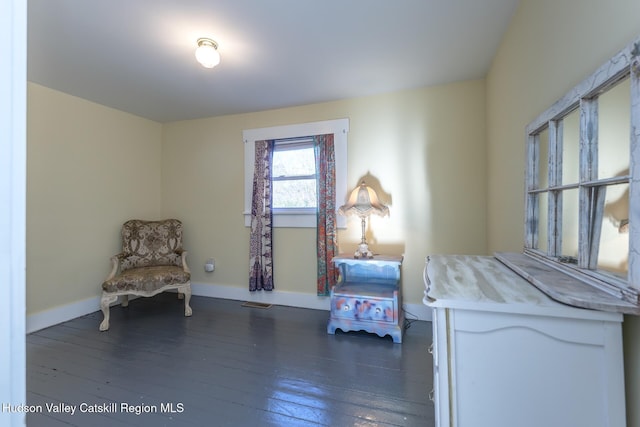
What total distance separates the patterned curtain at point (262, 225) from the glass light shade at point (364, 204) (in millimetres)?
1025

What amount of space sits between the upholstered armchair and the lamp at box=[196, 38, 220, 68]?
2103 millimetres

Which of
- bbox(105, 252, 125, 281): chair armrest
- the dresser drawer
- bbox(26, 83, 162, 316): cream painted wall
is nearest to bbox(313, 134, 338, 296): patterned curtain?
the dresser drawer

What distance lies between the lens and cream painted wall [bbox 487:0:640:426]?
2.55ft

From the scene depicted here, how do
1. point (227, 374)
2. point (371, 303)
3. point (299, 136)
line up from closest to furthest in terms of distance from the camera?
point (227, 374) → point (371, 303) → point (299, 136)

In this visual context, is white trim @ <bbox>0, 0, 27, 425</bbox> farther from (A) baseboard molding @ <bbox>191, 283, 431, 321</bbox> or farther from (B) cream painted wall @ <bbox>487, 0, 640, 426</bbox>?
(A) baseboard molding @ <bbox>191, 283, 431, 321</bbox>

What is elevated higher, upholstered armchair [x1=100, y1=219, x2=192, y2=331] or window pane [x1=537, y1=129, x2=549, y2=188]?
window pane [x1=537, y1=129, x2=549, y2=188]

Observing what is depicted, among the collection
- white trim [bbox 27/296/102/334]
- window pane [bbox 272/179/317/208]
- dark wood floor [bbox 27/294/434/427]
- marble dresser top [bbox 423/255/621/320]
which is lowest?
dark wood floor [bbox 27/294/434/427]

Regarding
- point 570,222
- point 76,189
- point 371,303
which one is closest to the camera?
point 570,222

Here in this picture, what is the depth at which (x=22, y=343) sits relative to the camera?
38 cm

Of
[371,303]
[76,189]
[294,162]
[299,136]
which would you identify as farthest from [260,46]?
[76,189]

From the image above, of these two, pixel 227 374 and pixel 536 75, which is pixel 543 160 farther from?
pixel 227 374

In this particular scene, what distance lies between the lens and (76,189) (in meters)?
2.85

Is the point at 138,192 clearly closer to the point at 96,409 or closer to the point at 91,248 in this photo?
the point at 91,248

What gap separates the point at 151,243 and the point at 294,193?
71.2 inches
